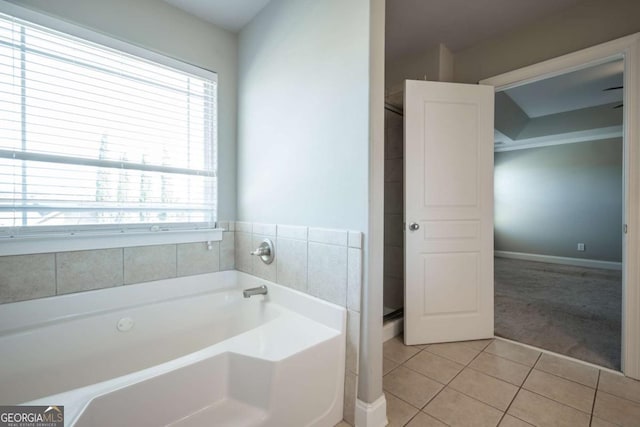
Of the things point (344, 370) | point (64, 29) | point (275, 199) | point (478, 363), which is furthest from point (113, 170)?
point (478, 363)

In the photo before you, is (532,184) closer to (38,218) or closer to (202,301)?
(202,301)

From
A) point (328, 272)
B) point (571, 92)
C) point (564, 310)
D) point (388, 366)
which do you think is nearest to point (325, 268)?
point (328, 272)

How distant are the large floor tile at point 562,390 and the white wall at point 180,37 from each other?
234cm

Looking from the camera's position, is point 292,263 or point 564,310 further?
point 564,310

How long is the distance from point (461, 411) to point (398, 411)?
327 mm

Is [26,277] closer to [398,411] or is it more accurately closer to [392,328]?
[398,411]

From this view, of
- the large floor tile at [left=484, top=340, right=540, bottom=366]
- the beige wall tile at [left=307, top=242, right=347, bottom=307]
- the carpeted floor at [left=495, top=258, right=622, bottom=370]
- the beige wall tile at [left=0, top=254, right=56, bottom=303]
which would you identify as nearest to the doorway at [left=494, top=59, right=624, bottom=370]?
the carpeted floor at [left=495, top=258, right=622, bottom=370]

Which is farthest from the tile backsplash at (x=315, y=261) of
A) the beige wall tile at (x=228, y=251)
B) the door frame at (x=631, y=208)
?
the door frame at (x=631, y=208)

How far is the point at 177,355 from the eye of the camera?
174 cm

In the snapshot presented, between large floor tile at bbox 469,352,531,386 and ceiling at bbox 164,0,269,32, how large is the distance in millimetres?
2914

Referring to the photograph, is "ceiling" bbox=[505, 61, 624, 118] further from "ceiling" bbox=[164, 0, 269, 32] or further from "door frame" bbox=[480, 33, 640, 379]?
"ceiling" bbox=[164, 0, 269, 32]

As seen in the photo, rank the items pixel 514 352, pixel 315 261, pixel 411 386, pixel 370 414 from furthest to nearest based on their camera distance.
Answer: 1. pixel 514 352
2. pixel 411 386
3. pixel 315 261
4. pixel 370 414

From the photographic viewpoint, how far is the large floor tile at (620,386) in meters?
1.55

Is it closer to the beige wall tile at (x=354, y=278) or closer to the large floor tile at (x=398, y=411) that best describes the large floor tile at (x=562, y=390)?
the large floor tile at (x=398, y=411)
